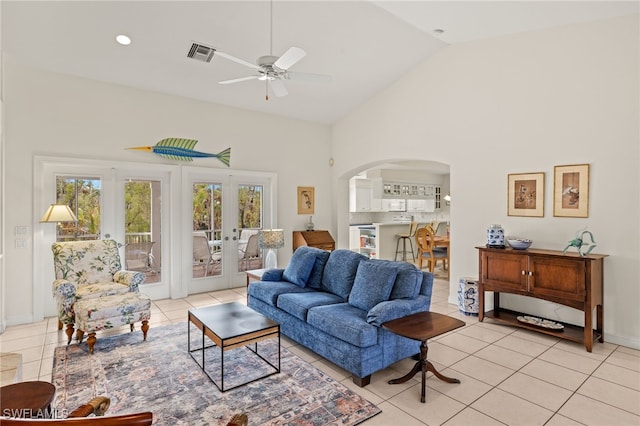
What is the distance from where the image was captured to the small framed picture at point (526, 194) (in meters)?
4.22

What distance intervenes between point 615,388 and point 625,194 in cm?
200

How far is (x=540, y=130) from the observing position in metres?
4.20

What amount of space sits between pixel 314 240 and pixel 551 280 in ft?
12.8

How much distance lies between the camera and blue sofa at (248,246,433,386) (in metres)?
2.78

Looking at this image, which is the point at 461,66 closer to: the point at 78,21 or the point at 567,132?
the point at 567,132

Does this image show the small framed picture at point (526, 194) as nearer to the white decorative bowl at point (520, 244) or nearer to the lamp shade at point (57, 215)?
the white decorative bowl at point (520, 244)

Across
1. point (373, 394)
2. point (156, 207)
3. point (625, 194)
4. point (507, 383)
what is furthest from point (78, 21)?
point (625, 194)

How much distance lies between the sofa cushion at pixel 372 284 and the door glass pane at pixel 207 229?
317 cm

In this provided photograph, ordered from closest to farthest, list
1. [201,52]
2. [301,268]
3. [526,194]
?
[201,52] < [301,268] < [526,194]

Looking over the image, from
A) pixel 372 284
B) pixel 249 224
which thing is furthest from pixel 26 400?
pixel 249 224

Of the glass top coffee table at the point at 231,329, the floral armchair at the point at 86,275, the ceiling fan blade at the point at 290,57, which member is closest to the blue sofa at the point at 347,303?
the glass top coffee table at the point at 231,329

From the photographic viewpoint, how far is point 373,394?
8.70ft

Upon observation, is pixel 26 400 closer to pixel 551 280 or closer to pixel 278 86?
pixel 278 86

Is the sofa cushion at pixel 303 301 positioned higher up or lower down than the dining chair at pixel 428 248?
lower down
